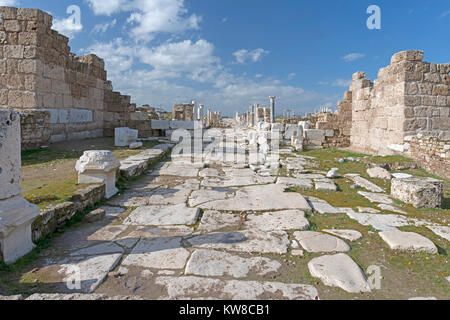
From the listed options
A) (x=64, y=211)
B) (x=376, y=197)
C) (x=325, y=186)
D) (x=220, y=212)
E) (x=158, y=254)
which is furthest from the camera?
(x=325, y=186)

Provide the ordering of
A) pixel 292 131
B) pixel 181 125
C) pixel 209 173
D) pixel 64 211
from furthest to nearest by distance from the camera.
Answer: pixel 181 125
pixel 292 131
pixel 209 173
pixel 64 211

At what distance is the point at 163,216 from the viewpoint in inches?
156

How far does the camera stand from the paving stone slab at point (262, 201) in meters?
4.30

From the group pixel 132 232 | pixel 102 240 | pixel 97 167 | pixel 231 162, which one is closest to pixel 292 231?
pixel 132 232

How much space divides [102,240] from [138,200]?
155 cm

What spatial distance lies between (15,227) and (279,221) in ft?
9.51

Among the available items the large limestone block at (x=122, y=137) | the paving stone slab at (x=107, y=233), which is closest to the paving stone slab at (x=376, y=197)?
the paving stone slab at (x=107, y=233)

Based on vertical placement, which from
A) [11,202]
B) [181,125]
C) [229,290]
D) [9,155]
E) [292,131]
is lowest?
[229,290]

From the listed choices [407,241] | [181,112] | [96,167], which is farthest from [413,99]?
[181,112]

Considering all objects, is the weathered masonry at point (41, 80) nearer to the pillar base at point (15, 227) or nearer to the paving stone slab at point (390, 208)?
the pillar base at point (15, 227)

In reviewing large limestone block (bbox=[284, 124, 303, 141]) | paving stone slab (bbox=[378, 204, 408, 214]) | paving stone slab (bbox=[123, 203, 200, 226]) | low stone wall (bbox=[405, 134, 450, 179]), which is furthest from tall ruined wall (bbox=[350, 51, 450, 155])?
paving stone slab (bbox=[123, 203, 200, 226])

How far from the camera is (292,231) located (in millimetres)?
3457

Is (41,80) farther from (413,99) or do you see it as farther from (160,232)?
(413,99)
